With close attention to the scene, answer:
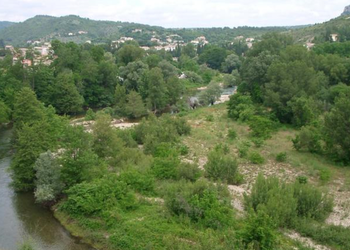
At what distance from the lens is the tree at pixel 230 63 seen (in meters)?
76.6

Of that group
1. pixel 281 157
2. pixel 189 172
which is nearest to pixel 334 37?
pixel 281 157

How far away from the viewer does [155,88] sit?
43.5m

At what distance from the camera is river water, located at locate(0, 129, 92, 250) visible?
17.2m

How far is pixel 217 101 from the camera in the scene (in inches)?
1981

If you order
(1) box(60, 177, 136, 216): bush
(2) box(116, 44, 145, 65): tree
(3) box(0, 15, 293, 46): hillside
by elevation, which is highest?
(3) box(0, 15, 293, 46): hillside

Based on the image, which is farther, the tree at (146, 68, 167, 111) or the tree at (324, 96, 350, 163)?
the tree at (146, 68, 167, 111)

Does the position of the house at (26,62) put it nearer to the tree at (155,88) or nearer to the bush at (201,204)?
the tree at (155,88)

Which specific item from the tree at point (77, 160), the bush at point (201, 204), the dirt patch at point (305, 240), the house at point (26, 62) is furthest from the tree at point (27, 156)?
the house at point (26, 62)

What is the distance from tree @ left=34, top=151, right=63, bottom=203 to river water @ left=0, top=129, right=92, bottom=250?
1.09 meters

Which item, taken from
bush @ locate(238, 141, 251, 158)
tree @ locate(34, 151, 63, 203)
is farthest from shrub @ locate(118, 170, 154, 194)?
bush @ locate(238, 141, 251, 158)

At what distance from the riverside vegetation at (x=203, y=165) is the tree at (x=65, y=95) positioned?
14 centimetres

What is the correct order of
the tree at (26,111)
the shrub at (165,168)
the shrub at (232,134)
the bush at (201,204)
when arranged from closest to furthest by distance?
the bush at (201,204), the shrub at (165,168), the tree at (26,111), the shrub at (232,134)

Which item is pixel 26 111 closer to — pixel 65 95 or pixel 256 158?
pixel 65 95

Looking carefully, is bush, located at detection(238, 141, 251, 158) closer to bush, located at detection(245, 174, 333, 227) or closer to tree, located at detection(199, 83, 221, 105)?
bush, located at detection(245, 174, 333, 227)
